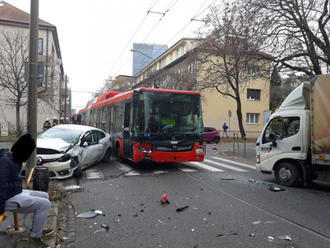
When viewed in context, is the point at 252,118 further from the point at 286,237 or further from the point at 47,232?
the point at 47,232

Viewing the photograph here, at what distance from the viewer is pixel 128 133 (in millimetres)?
10844

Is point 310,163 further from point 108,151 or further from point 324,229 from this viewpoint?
point 108,151

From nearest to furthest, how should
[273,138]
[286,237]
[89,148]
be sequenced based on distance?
[286,237] < [273,138] < [89,148]

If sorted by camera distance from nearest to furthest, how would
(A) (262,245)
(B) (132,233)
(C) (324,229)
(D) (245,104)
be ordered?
(A) (262,245), (B) (132,233), (C) (324,229), (D) (245,104)

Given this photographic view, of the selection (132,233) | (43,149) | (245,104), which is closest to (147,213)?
(132,233)

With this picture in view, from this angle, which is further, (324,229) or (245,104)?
(245,104)

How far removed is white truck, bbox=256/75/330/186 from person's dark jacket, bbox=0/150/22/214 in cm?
683

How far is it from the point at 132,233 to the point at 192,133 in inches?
247

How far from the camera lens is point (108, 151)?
12.6 meters

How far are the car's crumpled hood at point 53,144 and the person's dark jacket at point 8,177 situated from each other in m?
5.05

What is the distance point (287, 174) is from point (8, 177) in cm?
717

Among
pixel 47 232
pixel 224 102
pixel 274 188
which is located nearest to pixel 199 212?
pixel 47 232

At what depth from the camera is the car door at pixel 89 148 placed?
978cm

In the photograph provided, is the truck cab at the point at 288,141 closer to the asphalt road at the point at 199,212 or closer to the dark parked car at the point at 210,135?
the asphalt road at the point at 199,212
